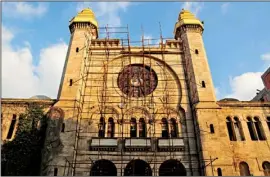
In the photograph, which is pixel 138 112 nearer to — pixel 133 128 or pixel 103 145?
pixel 133 128

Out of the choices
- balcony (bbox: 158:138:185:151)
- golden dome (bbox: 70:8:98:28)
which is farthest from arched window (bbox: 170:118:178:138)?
golden dome (bbox: 70:8:98:28)

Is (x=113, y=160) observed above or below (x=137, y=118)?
below

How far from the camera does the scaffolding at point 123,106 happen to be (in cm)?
1995

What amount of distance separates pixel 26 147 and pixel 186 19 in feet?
64.6

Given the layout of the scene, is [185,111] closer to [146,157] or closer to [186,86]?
[186,86]

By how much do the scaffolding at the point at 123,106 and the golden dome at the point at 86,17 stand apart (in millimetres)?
1321

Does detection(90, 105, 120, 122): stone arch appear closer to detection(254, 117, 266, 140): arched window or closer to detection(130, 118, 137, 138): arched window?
detection(130, 118, 137, 138): arched window

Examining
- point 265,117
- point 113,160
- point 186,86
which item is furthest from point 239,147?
point 113,160

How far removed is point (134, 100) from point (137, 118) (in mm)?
1734

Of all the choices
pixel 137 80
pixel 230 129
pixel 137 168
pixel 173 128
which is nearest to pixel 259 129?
pixel 230 129

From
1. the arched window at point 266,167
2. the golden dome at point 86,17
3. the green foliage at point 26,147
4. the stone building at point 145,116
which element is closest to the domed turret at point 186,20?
the stone building at point 145,116

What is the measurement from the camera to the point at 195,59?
2475 cm

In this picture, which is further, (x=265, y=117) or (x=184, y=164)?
(x=265, y=117)

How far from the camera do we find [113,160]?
19859mm
